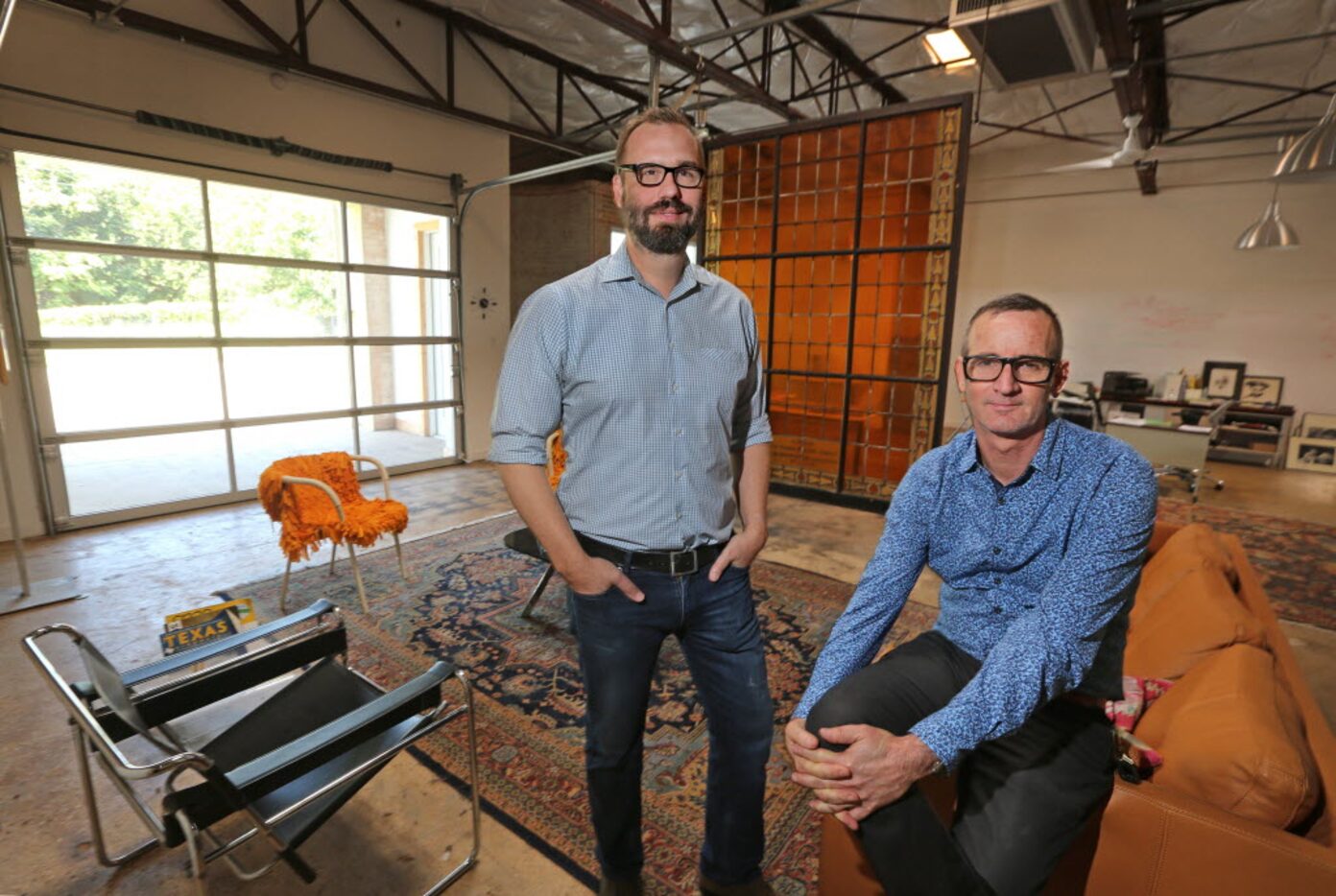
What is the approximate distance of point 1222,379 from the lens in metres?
7.40

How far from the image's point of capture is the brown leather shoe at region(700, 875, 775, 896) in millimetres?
1420

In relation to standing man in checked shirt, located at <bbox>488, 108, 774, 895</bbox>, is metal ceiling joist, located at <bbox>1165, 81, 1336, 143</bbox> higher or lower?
higher

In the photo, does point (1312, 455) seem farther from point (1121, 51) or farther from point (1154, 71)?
point (1121, 51)

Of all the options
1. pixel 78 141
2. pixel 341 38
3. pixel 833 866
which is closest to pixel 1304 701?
pixel 833 866

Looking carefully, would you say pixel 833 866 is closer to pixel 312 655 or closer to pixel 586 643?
pixel 586 643

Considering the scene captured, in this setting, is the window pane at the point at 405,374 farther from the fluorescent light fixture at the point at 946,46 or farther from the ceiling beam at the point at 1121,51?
the ceiling beam at the point at 1121,51

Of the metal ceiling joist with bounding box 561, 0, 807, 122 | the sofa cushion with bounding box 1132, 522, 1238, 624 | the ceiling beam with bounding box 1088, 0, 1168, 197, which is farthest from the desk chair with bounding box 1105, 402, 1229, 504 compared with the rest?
the metal ceiling joist with bounding box 561, 0, 807, 122

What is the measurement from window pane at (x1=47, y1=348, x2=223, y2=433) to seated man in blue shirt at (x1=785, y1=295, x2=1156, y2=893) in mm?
5109

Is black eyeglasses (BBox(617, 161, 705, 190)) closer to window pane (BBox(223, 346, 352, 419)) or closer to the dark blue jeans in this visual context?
the dark blue jeans

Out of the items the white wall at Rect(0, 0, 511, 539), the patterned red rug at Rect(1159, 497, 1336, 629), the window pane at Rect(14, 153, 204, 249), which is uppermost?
the white wall at Rect(0, 0, 511, 539)

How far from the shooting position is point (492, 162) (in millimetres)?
6215

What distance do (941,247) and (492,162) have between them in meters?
4.30

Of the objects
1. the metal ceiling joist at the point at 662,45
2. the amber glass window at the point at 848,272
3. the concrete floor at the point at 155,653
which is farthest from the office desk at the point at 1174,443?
the metal ceiling joist at the point at 662,45

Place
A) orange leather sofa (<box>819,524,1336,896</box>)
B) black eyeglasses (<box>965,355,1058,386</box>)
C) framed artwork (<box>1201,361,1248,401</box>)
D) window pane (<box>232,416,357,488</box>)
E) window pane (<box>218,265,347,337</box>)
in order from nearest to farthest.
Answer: orange leather sofa (<box>819,524,1336,896</box>)
black eyeglasses (<box>965,355,1058,386</box>)
window pane (<box>218,265,347,337</box>)
window pane (<box>232,416,357,488</box>)
framed artwork (<box>1201,361,1248,401</box>)
